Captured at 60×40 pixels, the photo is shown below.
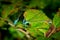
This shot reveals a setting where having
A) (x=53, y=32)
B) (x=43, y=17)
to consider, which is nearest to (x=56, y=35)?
(x=53, y=32)

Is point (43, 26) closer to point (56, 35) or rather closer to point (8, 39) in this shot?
point (56, 35)

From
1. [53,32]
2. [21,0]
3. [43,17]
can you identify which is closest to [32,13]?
[43,17]

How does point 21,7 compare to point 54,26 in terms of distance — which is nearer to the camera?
point 54,26

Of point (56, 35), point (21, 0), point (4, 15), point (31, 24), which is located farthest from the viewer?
point (21, 0)

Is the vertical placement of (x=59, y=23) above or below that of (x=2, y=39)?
above

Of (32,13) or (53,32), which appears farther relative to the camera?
(32,13)

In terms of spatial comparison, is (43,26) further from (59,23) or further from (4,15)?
(4,15)

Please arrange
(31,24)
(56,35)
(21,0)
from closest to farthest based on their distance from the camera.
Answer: (56,35) → (31,24) → (21,0)

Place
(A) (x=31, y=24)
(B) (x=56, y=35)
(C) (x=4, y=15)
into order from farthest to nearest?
(C) (x=4, y=15) → (A) (x=31, y=24) → (B) (x=56, y=35)

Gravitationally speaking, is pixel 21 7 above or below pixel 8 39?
above
